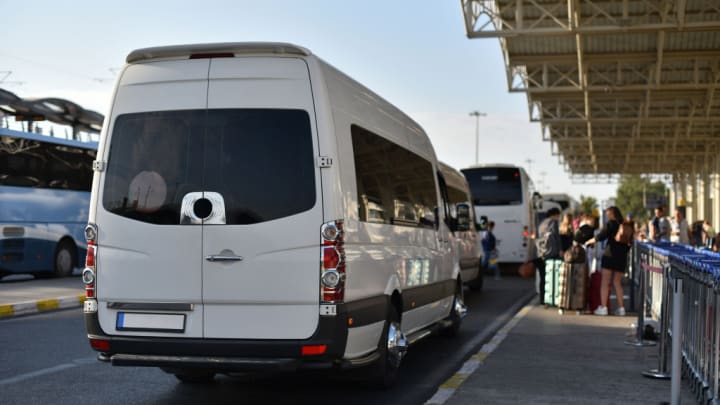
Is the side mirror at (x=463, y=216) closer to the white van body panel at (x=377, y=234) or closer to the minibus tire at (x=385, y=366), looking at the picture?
the white van body panel at (x=377, y=234)

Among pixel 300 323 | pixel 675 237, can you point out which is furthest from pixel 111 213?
pixel 675 237

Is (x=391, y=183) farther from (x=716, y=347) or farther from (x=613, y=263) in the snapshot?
(x=613, y=263)

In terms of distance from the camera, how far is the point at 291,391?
25.3ft

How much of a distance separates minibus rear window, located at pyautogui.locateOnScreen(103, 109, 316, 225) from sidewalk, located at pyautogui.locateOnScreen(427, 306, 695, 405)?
6.72 ft

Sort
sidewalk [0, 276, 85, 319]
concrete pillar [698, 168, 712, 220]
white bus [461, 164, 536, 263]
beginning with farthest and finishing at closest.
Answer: concrete pillar [698, 168, 712, 220] < white bus [461, 164, 536, 263] < sidewalk [0, 276, 85, 319]

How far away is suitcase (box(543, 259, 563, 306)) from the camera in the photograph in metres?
15.5

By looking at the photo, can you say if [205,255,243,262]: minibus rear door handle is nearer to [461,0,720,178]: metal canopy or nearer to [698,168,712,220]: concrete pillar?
[461,0,720,178]: metal canopy

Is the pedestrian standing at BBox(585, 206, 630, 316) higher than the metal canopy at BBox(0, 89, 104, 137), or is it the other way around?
the metal canopy at BBox(0, 89, 104, 137)

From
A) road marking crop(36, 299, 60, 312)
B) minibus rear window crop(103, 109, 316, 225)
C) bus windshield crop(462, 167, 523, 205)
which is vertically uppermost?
bus windshield crop(462, 167, 523, 205)

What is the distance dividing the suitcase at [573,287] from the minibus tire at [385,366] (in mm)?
7340

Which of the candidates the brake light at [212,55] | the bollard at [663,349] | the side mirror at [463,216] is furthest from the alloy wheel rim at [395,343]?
the side mirror at [463,216]

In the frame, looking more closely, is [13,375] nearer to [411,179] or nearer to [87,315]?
[87,315]

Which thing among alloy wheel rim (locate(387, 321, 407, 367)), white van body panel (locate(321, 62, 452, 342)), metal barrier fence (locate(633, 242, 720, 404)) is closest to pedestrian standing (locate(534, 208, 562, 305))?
white van body panel (locate(321, 62, 452, 342))

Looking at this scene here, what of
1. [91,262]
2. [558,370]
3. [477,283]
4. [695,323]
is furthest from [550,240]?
[91,262]
